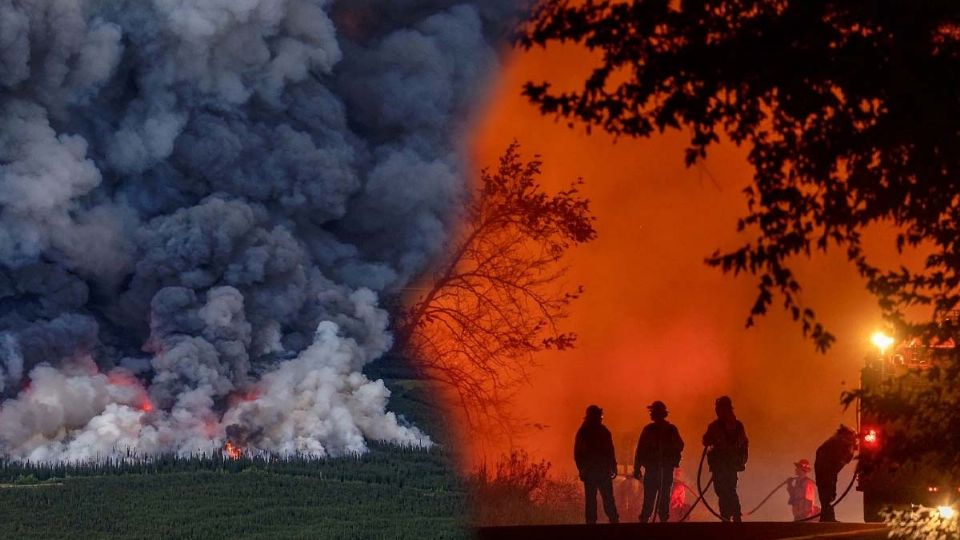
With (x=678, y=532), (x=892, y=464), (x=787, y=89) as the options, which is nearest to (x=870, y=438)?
(x=892, y=464)

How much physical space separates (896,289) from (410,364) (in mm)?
16024

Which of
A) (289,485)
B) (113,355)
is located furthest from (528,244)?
(113,355)

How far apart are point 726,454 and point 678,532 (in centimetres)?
339

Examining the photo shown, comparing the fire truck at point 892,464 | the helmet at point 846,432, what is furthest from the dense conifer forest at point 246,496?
the fire truck at point 892,464

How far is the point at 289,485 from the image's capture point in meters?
35.9

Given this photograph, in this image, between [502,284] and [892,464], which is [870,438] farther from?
[502,284]

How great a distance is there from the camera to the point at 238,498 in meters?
34.5

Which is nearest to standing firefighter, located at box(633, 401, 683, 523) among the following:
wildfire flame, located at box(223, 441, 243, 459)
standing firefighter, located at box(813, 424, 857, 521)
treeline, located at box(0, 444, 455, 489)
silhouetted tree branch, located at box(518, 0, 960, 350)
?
standing firefighter, located at box(813, 424, 857, 521)

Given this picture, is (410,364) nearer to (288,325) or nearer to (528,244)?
(528,244)

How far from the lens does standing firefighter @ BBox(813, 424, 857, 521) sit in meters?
22.3

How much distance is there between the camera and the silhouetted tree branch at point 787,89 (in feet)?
37.7

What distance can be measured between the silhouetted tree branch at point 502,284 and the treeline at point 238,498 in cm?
201

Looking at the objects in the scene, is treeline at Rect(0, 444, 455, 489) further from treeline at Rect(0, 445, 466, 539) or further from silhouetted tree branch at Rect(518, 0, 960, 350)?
silhouetted tree branch at Rect(518, 0, 960, 350)

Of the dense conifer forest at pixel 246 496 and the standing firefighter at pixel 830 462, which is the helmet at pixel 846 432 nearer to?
the standing firefighter at pixel 830 462
